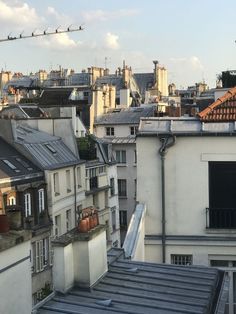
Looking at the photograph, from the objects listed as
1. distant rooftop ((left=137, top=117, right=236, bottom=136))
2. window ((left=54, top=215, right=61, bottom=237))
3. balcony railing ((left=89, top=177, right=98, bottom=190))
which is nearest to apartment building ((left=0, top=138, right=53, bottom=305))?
window ((left=54, top=215, right=61, bottom=237))

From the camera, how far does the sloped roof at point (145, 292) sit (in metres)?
10.3

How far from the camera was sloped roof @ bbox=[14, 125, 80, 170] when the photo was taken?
43812 mm

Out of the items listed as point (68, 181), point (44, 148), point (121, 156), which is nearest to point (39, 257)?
point (68, 181)

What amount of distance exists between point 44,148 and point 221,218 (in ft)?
104

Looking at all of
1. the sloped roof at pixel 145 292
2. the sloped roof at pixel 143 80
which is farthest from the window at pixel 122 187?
the sloped roof at pixel 143 80

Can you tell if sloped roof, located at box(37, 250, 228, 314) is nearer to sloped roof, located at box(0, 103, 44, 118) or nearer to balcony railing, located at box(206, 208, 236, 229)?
balcony railing, located at box(206, 208, 236, 229)

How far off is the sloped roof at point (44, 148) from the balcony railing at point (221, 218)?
27.7 metres

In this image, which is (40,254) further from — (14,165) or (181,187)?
(181,187)

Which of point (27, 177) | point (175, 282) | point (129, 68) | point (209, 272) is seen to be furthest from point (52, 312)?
point (129, 68)

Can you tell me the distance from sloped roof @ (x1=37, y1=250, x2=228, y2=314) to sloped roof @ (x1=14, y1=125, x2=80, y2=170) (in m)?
30.5

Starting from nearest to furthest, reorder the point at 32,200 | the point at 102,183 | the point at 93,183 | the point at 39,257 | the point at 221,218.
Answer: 1. the point at 221,218
2. the point at 39,257
3. the point at 32,200
4. the point at 93,183
5. the point at 102,183

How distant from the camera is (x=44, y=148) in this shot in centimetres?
4650

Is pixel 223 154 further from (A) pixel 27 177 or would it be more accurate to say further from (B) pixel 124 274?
(A) pixel 27 177

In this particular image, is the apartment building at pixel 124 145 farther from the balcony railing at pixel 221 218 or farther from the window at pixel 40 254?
the balcony railing at pixel 221 218
